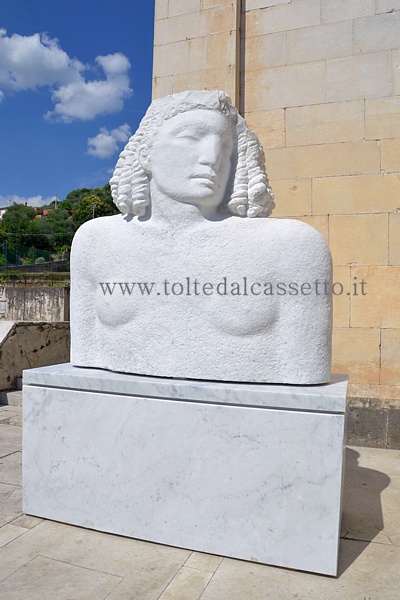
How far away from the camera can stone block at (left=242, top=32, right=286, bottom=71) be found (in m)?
4.50

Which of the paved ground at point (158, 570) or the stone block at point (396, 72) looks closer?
the paved ground at point (158, 570)

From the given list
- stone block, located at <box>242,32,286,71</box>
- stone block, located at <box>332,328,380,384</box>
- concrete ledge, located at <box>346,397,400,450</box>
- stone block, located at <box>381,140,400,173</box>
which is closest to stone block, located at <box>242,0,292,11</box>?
stone block, located at <box>242,32,286,71</box>

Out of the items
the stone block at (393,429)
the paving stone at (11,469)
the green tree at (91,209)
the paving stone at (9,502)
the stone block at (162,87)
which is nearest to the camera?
the paving stone at (9,502)

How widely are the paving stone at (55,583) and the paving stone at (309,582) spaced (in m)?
0.41

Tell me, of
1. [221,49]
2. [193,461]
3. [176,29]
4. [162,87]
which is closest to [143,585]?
[193,461]

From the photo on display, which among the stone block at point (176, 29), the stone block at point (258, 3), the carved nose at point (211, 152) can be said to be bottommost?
the carved nose at point (211, 152)

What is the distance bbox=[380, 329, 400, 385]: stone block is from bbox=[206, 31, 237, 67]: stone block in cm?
291

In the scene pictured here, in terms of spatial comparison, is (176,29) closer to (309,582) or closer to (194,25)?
(194,25)

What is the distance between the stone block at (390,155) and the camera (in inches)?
163

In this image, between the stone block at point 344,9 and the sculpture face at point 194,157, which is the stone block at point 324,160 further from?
the sculpture face at point 194,157

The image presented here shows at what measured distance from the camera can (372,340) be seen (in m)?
4.14

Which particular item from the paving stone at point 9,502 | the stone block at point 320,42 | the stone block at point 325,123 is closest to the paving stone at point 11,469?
the paving stone at point 9,502

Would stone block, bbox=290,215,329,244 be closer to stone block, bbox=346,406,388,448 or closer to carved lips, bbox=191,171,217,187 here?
stone block, bbox=346,406,388,448

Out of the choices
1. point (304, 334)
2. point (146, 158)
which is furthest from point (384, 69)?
point (304, 334)
